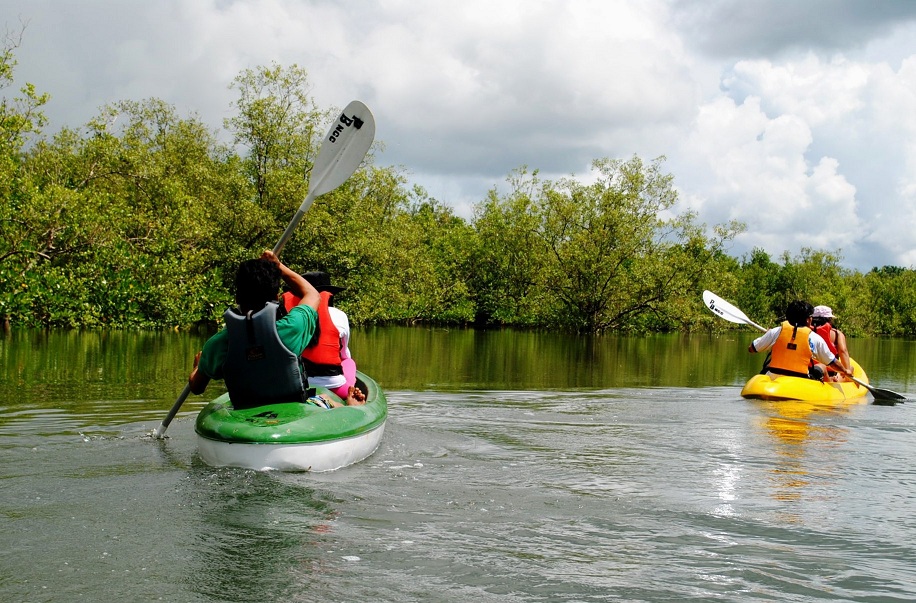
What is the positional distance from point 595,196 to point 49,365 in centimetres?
2667

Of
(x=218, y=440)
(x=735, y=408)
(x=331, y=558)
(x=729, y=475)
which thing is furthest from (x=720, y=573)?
(x=735, y=408)

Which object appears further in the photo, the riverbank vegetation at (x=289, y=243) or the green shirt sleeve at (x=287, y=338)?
the riverbank vegetation at (x=289, y=243)

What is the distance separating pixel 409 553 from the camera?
12.3 feet

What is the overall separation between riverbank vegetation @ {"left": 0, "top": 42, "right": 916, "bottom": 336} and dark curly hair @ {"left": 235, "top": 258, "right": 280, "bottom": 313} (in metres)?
13.0

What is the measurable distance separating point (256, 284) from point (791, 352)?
289 inches

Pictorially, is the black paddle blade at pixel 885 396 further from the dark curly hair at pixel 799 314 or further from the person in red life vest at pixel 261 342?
the person in red life vest at pixel 261 342

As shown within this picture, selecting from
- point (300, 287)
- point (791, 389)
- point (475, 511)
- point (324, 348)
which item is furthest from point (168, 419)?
point (791, 389)

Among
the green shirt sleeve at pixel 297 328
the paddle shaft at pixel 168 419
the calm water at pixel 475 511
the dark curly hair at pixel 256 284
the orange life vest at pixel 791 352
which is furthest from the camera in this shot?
the orange life vest at pixel 791 352

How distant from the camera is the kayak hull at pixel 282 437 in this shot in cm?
504

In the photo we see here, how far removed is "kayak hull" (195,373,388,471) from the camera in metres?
5.04

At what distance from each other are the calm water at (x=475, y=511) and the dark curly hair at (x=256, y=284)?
1.02 m

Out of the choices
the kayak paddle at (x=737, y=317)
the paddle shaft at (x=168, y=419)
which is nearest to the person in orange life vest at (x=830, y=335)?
the kayak paddle at (x=737, y=317)

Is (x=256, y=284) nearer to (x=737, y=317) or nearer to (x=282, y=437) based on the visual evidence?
(x=282, y=437)

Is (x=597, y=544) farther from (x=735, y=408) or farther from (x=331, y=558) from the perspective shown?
(x=735, y=408)
